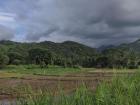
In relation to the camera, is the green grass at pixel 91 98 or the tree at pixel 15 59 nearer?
the green grass at pixel 91 98

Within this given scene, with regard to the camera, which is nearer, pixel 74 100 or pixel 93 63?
pixel 74 100

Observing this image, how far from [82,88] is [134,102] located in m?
1.13

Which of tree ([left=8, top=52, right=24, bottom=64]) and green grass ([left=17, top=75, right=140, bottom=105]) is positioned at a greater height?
tree ([left=8, top=52, right=24, bottom=64])

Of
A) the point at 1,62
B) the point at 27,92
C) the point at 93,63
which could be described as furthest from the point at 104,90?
the point at 1,62

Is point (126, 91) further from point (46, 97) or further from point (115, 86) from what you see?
point (46, 97)

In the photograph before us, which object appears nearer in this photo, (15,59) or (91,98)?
(91,98)

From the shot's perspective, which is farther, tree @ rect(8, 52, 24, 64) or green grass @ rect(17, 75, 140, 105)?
tree @ rect(8, 52, 24, 64)

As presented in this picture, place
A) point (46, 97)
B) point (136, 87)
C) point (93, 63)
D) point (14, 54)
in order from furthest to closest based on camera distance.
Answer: point (14, 54) < point (93, 63) < point (136, 87) < point (46, 97)

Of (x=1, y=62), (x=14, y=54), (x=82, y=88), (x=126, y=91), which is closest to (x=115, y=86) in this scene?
(x=126, y=91)

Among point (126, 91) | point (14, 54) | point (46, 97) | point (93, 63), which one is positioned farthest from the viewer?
point (14, 54)

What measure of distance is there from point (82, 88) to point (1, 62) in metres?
89.0

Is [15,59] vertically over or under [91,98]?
over

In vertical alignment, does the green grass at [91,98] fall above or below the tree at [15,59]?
below

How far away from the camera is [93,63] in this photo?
89812mm
